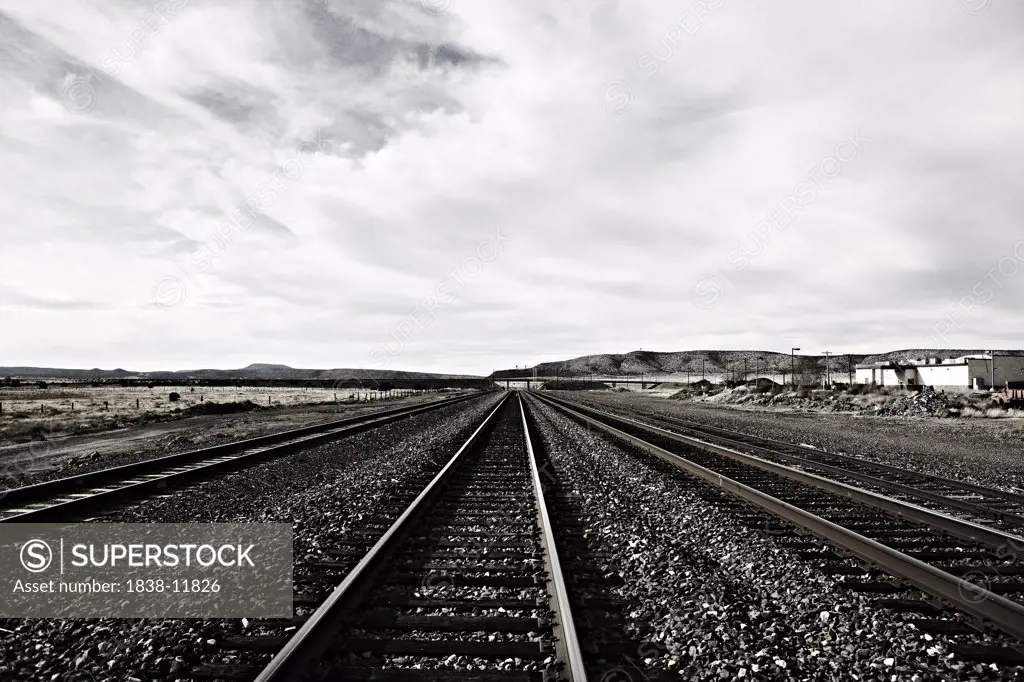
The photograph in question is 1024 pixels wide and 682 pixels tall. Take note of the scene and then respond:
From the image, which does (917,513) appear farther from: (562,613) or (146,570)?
(146,570)

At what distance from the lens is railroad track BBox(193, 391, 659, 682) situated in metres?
4.01

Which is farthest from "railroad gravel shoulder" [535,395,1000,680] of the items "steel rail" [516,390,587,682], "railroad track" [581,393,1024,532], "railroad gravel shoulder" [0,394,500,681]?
"railroad track" [581,393,1024,532]

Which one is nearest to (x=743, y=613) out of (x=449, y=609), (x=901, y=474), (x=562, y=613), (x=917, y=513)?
(x=562, y=613)

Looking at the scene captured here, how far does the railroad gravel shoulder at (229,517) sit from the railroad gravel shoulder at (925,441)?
443 inches

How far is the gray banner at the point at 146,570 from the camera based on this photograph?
17.0 feet

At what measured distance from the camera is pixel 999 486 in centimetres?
1113

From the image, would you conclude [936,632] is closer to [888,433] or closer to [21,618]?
[21,618]

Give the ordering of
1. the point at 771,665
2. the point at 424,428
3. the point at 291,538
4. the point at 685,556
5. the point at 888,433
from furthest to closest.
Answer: the point at 424,428 < the point at 888,433 < the point at 291,538 < the point at 685,556 < the point at 771,665

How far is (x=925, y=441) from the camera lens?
63.2 feet

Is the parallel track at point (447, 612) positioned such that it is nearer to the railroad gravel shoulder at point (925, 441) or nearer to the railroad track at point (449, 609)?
the railroad track at point (449, 609)

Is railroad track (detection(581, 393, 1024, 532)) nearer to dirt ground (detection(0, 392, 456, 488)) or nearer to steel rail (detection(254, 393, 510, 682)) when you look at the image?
steel rail (detection(254, 393, 510, 682))

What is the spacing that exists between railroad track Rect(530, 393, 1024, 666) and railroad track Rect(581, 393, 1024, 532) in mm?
1105

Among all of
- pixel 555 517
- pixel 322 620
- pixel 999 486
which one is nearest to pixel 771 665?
pixel 322 620

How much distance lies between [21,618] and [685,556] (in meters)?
6.12
